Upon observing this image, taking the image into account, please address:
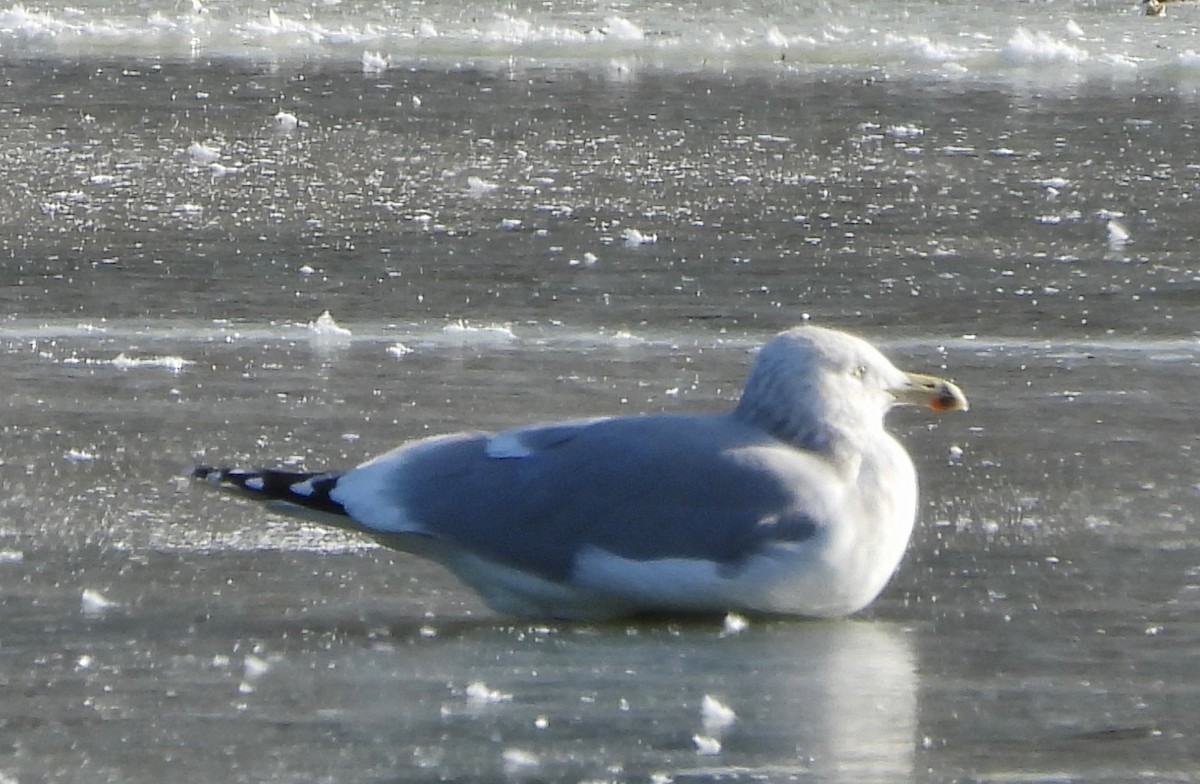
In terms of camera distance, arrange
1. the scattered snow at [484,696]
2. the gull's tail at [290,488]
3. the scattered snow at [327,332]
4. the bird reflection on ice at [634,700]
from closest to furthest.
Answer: the bird reflection on ice at [634,700] < the scattered snow at [484,696] < the gull's tail at [290,488] < the scattered snow at [327,332]

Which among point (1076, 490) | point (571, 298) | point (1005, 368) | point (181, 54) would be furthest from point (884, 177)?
point (181, 54)

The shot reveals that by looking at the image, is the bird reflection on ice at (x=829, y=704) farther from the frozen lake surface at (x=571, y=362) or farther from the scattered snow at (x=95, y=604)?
the scattered snow at (x=95, y=604)

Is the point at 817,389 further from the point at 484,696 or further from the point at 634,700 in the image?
the point at 484,696

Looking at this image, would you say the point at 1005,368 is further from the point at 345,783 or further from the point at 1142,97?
the point at 1142,97

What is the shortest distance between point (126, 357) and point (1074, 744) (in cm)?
386

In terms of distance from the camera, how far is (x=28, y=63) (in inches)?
551

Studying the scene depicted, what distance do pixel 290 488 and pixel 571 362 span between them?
2.49 metres

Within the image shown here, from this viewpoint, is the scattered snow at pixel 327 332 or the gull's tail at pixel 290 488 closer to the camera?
the gull's tail at pixel 290 488

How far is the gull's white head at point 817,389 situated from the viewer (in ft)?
13.7

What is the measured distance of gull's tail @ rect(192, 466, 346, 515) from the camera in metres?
4.12

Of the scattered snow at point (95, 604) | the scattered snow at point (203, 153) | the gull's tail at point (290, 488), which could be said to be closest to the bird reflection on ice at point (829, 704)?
the gull's tail at point (290, 488)

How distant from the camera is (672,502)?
4031mm

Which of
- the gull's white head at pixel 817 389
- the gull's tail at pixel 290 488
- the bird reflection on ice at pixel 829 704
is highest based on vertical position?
the gull's white head at pixel 817 389

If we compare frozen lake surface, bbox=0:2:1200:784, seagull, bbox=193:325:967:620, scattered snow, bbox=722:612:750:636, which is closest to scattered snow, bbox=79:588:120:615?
frozen lake surface, bbox=0:2:1200:784
